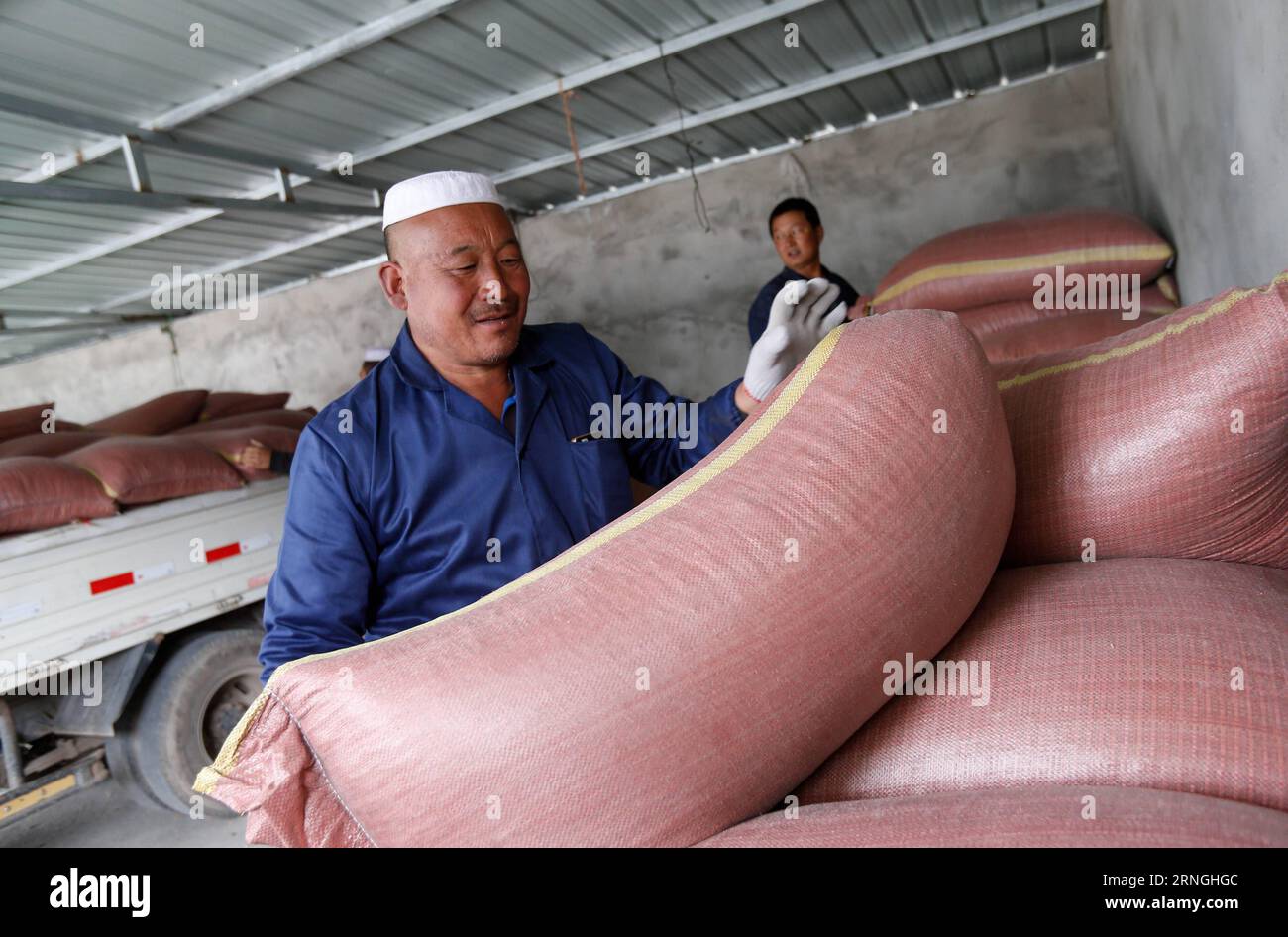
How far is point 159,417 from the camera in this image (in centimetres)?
430

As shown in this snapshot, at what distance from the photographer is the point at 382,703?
2.56ft

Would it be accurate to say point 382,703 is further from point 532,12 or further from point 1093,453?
point 532,12

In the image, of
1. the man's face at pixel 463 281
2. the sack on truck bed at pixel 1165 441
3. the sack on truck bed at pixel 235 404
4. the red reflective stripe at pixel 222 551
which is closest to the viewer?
the sack on truck bed at pixel 1165 441

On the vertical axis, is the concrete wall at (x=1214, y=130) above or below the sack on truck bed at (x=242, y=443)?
above

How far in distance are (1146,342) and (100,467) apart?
270cm

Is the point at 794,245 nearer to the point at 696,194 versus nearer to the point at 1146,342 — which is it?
the point at 696,194

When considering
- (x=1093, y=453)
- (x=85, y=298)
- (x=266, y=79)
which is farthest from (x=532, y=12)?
(x=85, y=298)

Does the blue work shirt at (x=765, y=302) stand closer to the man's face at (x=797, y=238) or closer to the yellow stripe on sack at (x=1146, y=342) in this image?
the man's face at (x=797, y=238)

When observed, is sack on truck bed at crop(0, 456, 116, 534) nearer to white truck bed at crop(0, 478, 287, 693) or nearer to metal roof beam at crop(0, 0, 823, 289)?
white truck bed at crop(0, 478, 287, 693)

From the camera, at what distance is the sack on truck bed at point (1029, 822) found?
0.68 m

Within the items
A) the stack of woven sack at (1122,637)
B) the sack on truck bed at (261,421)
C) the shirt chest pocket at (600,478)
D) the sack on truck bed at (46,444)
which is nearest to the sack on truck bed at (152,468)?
the sack on truck bed at (46,444)

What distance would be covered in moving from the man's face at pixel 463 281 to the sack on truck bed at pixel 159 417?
3180 millimetres

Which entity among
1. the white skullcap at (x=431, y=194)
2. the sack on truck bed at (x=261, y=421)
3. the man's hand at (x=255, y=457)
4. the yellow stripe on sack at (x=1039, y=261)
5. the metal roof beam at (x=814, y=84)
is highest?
the metal roof beam at (x=814, y=84)

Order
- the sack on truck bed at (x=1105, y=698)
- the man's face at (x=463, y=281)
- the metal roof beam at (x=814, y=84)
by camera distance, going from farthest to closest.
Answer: the metal roof beam at (x=814, y=84) < the man's face at (x=463, y=281) < the sack on truck bed at (x=1105, y=698)
